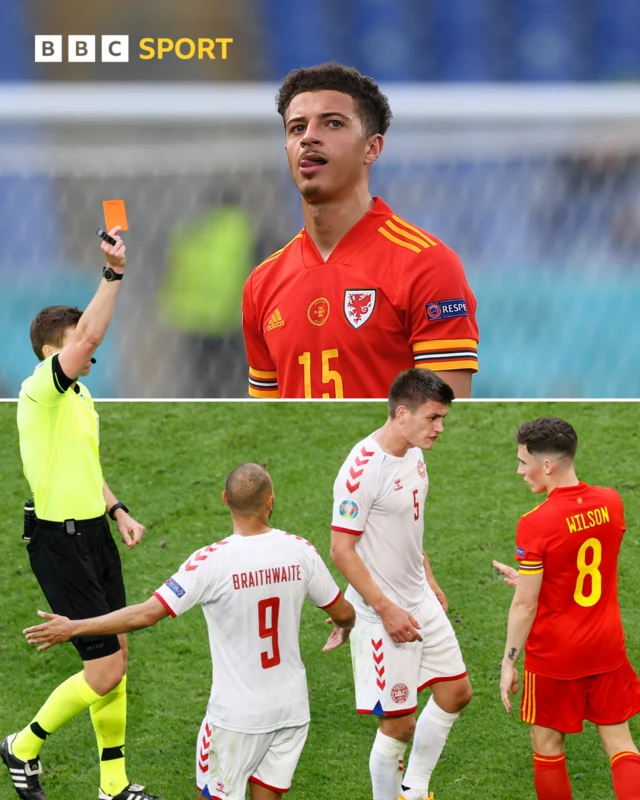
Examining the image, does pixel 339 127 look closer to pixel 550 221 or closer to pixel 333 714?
pixel 333 714

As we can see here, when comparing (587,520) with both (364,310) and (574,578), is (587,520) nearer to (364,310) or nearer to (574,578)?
(574,578)

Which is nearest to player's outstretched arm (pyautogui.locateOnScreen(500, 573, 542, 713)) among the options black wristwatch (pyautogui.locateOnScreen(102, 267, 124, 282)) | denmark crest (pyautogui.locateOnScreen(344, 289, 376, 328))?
denmark crest (pyautogui.locateOnScreen(344, 289, 376, 328))

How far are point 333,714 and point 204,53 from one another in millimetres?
4791

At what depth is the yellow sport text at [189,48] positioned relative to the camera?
847cm

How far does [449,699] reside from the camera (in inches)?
192

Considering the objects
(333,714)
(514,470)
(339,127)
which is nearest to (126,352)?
(514,470)

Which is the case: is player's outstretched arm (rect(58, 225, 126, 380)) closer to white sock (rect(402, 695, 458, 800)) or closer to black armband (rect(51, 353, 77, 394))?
black armband (rect(51, 353, 77, 394))

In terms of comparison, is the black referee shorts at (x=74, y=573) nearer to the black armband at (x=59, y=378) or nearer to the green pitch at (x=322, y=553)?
the black armband at (x=59, y=378)

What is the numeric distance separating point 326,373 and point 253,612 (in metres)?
1.11

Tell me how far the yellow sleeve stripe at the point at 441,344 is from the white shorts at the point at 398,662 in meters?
1.02

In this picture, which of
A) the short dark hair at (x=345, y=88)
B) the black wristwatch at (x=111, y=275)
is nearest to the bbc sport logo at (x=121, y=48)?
the short dark hair at (x=345, y=88)

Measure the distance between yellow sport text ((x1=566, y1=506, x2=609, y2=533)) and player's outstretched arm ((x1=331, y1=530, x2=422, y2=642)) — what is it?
698 millimetres

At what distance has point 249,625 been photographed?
4.16 meters

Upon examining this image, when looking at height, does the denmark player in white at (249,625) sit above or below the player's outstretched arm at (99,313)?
below
